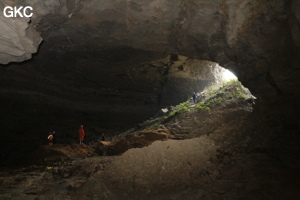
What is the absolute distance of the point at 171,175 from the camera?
6.89m

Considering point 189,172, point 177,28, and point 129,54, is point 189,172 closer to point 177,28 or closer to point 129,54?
point 177,28

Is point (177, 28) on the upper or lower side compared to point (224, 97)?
upper

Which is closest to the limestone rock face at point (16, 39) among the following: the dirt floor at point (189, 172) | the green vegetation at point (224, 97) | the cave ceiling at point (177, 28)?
the cave ceiling at point (177, 28)

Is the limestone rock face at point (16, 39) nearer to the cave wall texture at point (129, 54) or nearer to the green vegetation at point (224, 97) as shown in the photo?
the cave wall texture at point (129, 54)

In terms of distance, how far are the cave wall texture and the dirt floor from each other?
1.63m

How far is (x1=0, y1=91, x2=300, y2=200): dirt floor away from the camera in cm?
576

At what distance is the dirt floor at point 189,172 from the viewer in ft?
18.9

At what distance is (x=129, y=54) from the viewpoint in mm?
17016

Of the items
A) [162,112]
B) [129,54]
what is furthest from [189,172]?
[162,112]

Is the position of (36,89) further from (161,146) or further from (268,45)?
(268,45)

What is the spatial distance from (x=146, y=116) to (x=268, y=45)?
1555cm

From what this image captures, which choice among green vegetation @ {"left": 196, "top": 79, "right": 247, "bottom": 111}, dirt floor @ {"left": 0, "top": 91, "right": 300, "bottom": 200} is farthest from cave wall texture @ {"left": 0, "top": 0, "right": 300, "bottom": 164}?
green vegetation @ {"left": 196, "top": 79, "right": 247, "bottom": 111}

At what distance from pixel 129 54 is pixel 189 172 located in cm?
1199

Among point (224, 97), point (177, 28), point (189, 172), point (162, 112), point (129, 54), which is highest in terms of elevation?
point (129, 54)
